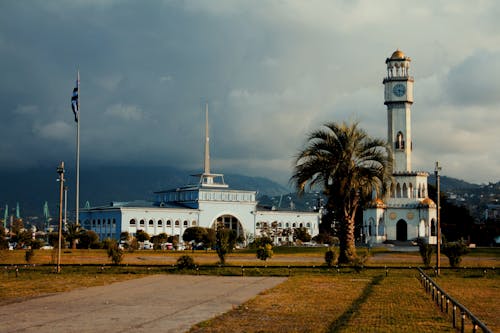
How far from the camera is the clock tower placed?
328ft

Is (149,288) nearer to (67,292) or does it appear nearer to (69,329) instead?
(67,292)

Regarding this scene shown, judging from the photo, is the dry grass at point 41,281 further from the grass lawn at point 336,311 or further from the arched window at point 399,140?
the arched window at point 399,140

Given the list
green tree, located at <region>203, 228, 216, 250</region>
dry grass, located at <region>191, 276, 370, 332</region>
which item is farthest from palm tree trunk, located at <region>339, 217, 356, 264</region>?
green tree, located at <region>203, 228, 216, 250</region>

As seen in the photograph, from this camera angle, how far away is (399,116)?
101 meters

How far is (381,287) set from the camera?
88.6 ft

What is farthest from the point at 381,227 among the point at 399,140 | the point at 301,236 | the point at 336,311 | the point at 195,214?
the point at 336,311

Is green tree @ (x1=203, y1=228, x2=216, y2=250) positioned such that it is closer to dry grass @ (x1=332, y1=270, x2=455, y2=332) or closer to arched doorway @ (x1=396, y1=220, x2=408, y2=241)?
arched doorway @ (x1=396, y1=220, x2=408, y2=241)

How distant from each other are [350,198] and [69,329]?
79.5 ft

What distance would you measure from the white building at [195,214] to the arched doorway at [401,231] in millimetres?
28068

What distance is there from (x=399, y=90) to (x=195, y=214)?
41967mm

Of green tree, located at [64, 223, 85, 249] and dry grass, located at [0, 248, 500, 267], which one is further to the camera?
green tree, located at [64, 223, 85, 249]

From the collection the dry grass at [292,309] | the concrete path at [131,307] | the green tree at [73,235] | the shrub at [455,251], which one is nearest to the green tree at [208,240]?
the green tree at [73,235]

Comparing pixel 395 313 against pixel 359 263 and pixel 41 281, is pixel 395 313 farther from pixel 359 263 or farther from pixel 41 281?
pixel 359 263

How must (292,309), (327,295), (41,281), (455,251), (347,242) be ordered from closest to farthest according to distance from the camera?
1. (292,309)
2. (327,295)
3. (41,281)
4. (347,242)
5. (455,251)
